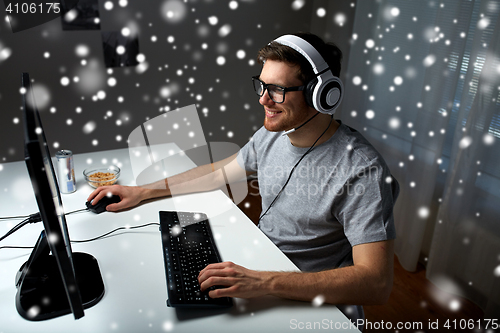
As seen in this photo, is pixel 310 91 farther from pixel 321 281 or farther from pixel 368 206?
pixel 321 281

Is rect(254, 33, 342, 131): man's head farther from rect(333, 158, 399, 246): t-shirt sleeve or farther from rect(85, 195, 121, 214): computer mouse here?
rect(85, 195, 121, 214): computer mouse

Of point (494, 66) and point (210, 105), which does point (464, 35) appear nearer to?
point (494, 66)

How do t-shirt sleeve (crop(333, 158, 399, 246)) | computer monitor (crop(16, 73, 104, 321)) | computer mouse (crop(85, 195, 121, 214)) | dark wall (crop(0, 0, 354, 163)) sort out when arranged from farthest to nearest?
1. dark wall (crop(0, 0, 354, 163))
2. computer mouse (crop(85, 195, 121, 214))
3. t-shirt sleeve (crop(333, 158, 399, 246))
4. computer monitor (crop(16, 73, 104, 321))

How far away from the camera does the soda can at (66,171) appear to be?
4.50ft

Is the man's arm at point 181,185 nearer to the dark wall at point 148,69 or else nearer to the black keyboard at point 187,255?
the black keyboard at point 187,255

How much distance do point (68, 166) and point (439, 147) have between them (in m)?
1.73

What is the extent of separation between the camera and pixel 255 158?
1492mm

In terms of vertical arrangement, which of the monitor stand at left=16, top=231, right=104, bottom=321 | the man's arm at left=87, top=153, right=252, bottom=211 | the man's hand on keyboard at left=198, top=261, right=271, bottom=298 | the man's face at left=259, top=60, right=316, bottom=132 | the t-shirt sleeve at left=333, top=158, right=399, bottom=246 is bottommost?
the monitor stand at left=16, top=231, right=104, bottom=321

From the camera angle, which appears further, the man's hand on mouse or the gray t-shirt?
the man's hand on mouse

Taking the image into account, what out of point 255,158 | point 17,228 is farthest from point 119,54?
point 17,228

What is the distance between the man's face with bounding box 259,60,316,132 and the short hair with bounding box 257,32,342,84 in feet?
0.05

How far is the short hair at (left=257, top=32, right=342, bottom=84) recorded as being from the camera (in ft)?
3.84

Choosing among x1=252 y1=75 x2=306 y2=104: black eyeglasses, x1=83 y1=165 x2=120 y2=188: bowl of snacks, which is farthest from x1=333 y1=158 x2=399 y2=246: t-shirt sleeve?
x1=83 y1=165 x2=120 y2=188: bowl of snacks

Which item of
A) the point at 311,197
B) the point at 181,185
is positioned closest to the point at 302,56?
the point at 311,197
